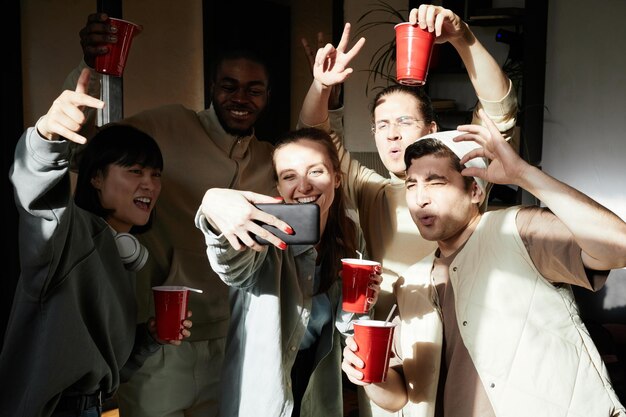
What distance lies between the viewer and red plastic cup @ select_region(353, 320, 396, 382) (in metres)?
1.56

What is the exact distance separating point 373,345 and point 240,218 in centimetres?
46

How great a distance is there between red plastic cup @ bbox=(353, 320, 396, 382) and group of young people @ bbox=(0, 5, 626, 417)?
0.04 metres

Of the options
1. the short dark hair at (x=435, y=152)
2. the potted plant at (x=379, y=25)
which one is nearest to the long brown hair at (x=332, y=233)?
the short dark hair at (x=435, y=152)

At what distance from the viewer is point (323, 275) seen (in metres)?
1.94

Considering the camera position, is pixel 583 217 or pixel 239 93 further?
pixel 239 93

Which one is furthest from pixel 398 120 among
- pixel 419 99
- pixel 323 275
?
pixel 323 275

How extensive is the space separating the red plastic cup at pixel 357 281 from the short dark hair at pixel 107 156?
0.74 m

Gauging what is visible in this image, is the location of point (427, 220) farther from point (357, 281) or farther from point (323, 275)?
point (323, 275)

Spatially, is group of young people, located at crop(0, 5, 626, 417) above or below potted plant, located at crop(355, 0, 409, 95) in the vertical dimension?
below

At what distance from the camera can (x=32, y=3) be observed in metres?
4.02

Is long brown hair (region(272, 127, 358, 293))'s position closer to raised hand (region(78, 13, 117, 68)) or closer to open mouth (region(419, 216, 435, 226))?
open mouth (region(419, 216, 435, 226))

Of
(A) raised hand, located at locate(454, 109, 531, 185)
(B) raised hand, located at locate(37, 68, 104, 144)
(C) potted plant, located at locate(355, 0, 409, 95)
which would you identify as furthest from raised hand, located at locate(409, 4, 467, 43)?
(C) potted plant, located at locate(355, 0, 409, 95)

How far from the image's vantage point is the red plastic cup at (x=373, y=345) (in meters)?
1.56

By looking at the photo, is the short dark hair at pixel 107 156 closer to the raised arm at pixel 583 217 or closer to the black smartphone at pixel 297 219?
the black smartphone at pixel 297 219
